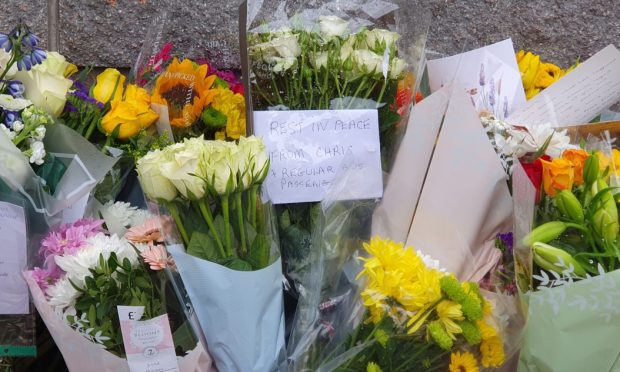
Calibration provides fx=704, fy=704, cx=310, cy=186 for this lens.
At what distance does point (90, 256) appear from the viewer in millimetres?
1405

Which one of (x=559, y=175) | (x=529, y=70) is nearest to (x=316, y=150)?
(x=559, y=175)

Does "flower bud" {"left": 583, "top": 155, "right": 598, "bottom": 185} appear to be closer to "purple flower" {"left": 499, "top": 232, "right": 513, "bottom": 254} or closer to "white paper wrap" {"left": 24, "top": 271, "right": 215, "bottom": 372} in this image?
"purple flower" {"left": 499, "top": 232, "right": 513, "bottom": 254}

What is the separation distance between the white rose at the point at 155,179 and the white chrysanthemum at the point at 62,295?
25 cm

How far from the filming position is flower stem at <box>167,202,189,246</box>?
1.38 meters

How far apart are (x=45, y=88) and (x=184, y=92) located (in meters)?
0.34

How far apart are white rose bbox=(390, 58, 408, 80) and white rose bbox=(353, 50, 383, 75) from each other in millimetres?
34

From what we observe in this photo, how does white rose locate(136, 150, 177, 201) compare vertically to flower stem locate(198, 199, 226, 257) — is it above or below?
above

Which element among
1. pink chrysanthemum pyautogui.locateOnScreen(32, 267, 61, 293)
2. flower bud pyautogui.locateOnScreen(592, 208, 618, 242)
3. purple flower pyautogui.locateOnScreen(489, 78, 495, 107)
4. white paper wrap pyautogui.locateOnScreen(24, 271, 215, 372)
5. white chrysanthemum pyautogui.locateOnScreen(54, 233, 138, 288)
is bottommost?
white paper wrap pyautogui.locateOnScreen(24, 271, 215, 372)

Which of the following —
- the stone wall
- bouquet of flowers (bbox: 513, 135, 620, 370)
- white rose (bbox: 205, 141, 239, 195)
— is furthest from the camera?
the stone wall

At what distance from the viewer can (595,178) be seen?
4.38 ft

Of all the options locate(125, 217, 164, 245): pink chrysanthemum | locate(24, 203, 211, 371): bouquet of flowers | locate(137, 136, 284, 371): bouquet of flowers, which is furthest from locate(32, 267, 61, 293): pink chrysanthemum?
locate(137, 136, 284, 371): bouquet of flowers

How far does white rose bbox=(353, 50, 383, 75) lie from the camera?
5.32 feet

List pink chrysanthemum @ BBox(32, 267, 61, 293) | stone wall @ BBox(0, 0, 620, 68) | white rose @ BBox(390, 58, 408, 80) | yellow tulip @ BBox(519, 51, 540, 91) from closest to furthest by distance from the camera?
pink chrysanthemum @ BBox(32, 267, 61, 293), white rose @ BBox(390, 58, 408, 80), yellow tulip @ BBox(519, 51, 540, 91), stone wall @ BBox(0, 0, 620, 68)

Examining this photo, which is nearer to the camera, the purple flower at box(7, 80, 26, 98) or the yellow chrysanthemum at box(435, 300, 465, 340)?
the yellow chrysanthemum at box(435, 300, 465, 340)
